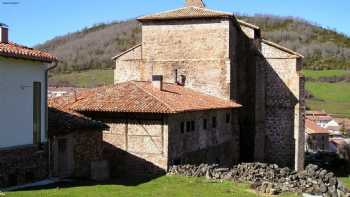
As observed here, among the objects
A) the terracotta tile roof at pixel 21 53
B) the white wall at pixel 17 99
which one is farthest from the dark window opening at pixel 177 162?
the terracotta tile roof at pixel 21 53

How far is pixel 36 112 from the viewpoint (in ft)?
72.2

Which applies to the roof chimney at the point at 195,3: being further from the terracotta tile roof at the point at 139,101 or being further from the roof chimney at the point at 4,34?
the roof chimney at the point at 4,34

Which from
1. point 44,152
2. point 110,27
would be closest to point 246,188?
point 44,152

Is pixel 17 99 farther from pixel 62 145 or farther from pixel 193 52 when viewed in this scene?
pixel 193 52

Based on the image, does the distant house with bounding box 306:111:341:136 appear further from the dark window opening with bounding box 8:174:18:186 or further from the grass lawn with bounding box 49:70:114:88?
the dark window opening with bounding box 8:174:18:186

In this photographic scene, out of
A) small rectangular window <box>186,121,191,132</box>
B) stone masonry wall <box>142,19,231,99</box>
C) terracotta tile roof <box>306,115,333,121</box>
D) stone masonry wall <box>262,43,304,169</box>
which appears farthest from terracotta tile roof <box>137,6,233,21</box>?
terracotta tile roof <box>306,115,333,121</box>

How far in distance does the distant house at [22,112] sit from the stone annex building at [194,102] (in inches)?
109

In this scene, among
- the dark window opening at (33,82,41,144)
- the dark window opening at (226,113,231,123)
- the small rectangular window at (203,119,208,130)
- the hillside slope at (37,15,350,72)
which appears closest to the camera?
the dark window opening at (33,82,41,144)

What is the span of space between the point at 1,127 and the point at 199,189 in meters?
8.75

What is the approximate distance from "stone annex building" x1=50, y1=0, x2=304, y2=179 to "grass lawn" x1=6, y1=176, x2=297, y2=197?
110 inches

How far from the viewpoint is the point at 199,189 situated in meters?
24.1

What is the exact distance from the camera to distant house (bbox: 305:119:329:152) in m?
66.6

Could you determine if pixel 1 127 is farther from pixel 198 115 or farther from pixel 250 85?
pixel 250 85

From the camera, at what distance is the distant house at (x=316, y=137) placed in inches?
2623
